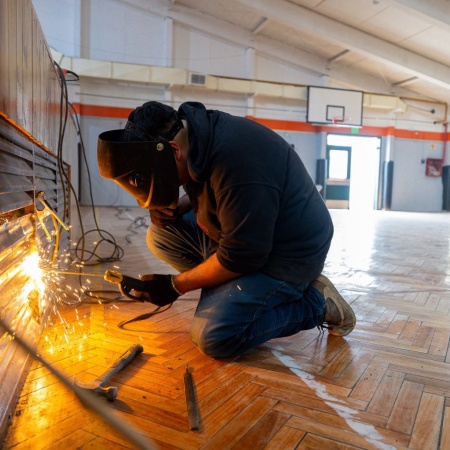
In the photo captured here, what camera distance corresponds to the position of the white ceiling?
8.45 metres

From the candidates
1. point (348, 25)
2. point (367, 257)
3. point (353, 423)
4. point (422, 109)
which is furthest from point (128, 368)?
point (422, 109)

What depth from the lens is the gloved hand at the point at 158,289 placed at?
147 cm

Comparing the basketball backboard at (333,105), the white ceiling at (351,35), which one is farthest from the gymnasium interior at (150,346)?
the basketball backboard at (333,105)

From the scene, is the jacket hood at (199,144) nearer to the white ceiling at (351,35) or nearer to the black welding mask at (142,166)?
the black welding mask at (142,166)

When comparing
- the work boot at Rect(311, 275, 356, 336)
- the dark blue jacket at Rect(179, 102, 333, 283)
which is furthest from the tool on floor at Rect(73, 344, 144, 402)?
the work boot at Rect(311, 275, 356, 336)

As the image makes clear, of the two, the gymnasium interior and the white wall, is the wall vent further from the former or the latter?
the gymnasium interior

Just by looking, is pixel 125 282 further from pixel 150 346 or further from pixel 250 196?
pixel 250 196

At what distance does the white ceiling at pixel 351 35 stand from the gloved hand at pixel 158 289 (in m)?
7.44

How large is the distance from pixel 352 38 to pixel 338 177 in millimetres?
4156

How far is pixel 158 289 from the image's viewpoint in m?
1.47

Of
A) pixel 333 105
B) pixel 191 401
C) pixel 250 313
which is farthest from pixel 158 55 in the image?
pixel 191 401

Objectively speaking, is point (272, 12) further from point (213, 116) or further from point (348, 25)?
point (213, 116)

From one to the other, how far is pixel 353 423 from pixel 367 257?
2.86 m

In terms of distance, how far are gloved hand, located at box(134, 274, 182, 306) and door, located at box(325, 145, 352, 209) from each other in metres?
11.3
